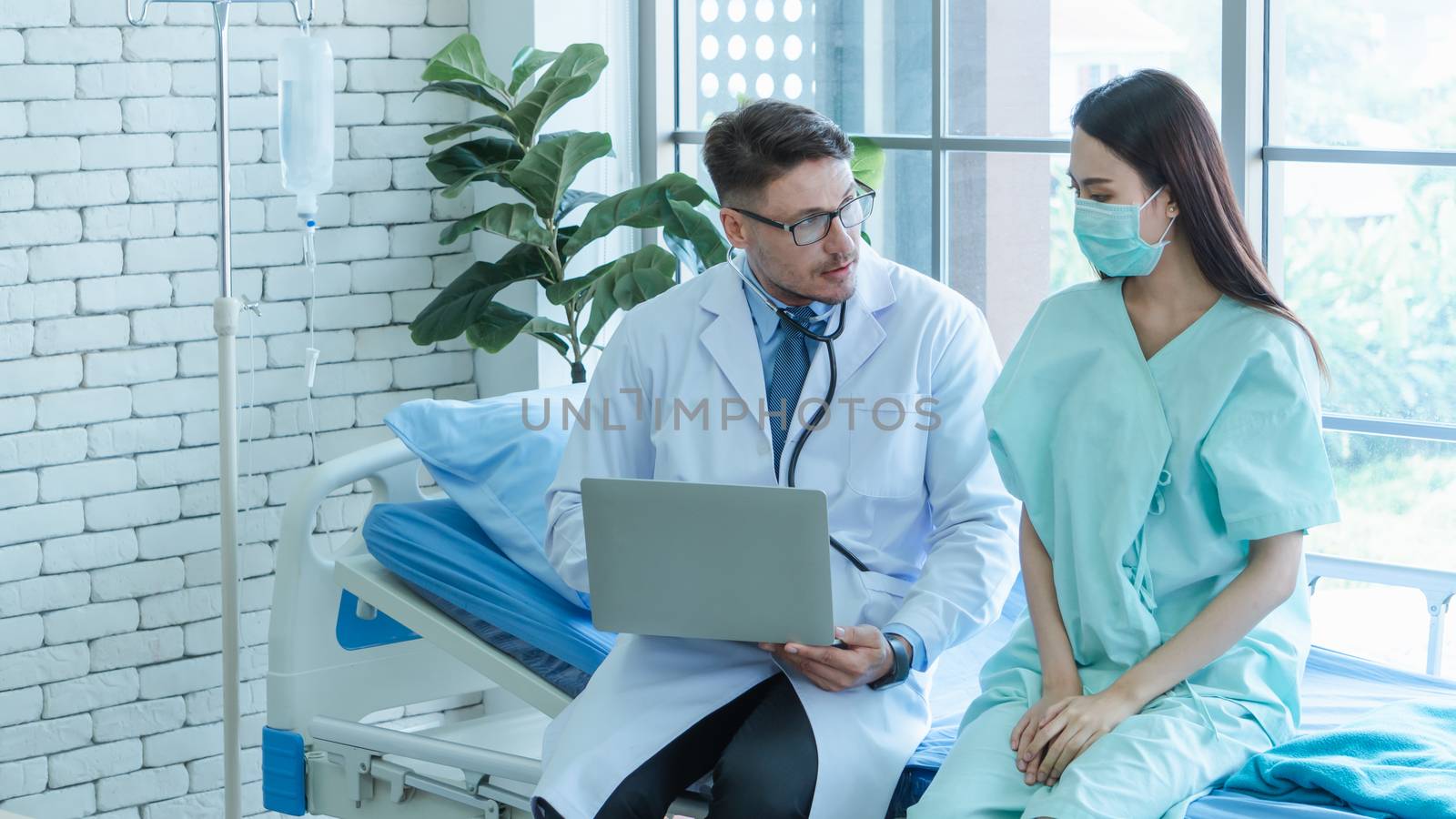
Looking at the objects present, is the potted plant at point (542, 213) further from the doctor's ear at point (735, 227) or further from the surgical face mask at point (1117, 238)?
the surgical face mask at point (1117, 238)

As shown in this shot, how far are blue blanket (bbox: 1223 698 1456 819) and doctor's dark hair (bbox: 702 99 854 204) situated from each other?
94 centimetres

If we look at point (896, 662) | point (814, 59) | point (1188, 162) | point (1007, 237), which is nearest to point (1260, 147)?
point (1007, 237)

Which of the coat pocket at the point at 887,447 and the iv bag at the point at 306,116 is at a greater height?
the iv bag at the point at 306,116

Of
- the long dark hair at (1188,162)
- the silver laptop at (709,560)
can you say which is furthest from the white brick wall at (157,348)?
the long dark hair at (1188,162)

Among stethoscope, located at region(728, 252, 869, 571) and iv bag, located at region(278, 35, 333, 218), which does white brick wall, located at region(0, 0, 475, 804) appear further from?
stethoscope, located at region(728, 252, 869, 571)

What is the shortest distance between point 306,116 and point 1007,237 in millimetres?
1406

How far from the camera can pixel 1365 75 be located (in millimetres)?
2418

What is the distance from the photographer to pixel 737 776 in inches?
70.6

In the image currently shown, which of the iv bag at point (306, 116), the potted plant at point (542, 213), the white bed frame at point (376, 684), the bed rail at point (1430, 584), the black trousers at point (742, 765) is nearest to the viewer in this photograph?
the black trousers at point (742, 765)

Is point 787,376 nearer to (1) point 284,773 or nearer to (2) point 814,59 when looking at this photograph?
(1) point 284,773

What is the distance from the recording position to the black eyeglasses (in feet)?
6.56

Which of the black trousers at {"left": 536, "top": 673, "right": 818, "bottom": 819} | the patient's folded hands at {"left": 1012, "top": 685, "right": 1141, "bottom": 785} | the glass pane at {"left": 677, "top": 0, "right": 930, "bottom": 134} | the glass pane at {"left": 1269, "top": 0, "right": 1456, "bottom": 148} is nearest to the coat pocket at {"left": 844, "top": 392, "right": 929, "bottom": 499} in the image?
the black trousers at {"left": 536, "top": 673, "right": 818, "bottom": 819}

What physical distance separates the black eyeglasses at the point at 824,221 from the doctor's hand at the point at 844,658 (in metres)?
0.53

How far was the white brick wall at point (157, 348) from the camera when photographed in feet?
9.07
